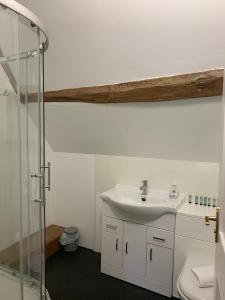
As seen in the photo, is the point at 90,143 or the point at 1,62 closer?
the point at 1,62

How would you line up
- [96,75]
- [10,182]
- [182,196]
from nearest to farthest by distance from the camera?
1. [10,182]
2. [96,75]
3. [182,196]

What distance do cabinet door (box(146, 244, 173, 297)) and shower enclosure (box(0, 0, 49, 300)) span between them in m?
0.92

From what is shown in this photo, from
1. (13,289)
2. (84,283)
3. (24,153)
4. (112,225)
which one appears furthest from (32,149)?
(84,283)

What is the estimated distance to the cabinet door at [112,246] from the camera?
2.33 m

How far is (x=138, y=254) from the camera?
2.25m

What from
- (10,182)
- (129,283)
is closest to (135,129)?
(10,182)

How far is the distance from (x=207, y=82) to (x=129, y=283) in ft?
6.14

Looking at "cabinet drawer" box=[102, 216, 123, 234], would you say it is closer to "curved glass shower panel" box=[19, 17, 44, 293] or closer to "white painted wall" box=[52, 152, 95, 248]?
"white painted wall" box=[52, 152, 95, 248]

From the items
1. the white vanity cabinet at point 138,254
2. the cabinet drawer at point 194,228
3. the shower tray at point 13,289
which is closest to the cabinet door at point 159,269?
the white vanity cabinet at point 138,254

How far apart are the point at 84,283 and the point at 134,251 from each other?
0.54 metres

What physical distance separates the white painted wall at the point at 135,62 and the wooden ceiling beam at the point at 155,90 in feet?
0.19

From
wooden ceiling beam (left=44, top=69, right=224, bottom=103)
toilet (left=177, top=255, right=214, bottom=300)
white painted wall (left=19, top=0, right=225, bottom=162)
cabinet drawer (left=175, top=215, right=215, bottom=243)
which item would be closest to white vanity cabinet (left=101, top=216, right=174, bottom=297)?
cabinet drawer (left=175, top=215, right=215, bottom=243)

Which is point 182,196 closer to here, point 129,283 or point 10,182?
point 129,283

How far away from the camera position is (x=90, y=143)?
274cm
